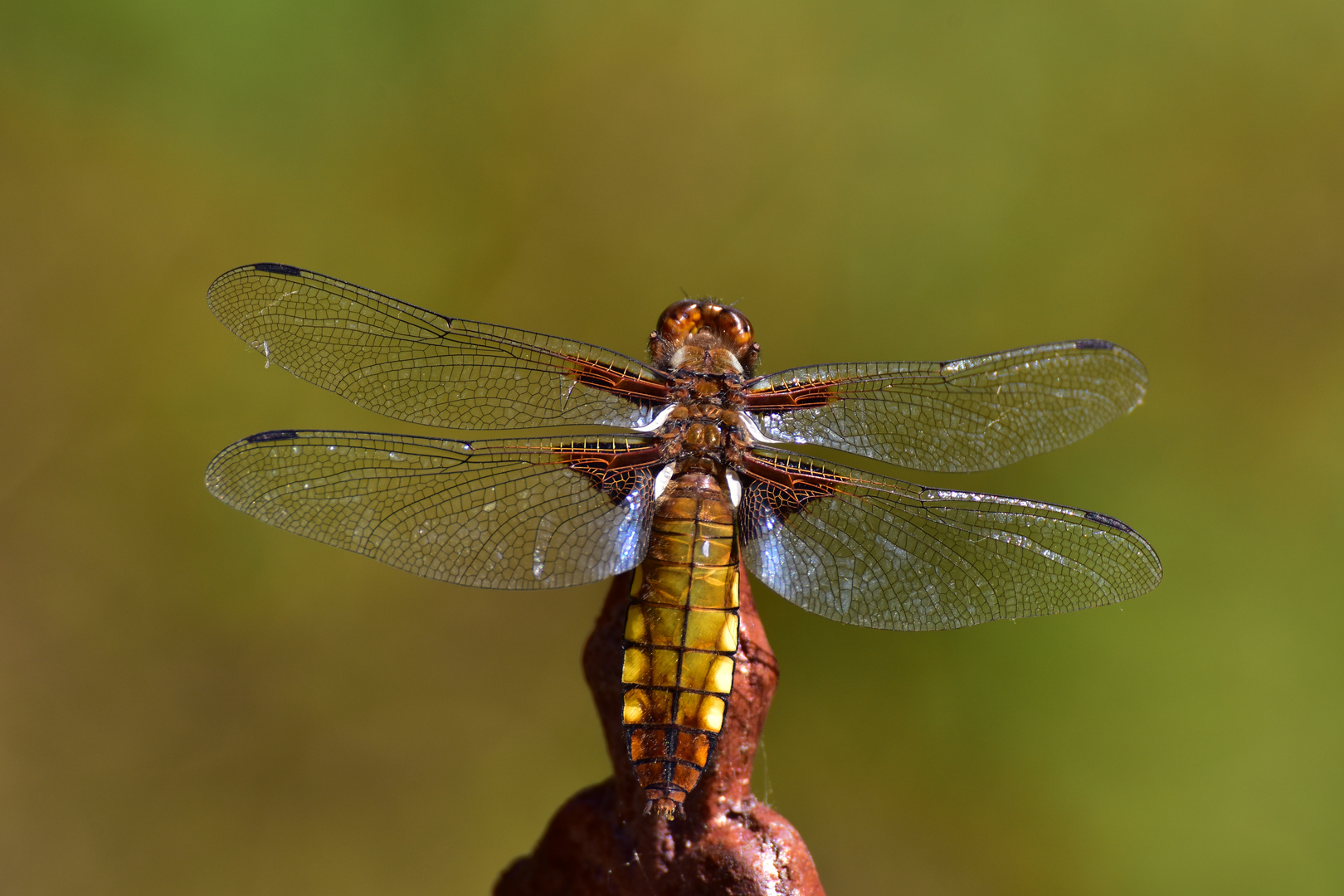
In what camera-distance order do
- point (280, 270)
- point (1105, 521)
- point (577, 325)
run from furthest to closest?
point (577, 325), point (280, 270), point (1105, 521)

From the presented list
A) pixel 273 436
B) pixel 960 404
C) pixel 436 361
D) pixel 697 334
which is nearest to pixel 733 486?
pixel 697 334

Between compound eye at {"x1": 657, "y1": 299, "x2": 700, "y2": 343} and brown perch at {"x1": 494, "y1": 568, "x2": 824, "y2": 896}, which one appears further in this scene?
compound eye at {"x1": 657, "y1": 299, "x2": 700, "y2": 343}

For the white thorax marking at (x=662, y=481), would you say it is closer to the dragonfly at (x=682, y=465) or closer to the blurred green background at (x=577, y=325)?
the dragonfly at (x=682, y=465)

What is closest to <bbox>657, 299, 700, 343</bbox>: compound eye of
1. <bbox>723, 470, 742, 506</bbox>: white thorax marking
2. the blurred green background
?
<bbox>723, 470, 742, 506</bbox>: white thorax marking

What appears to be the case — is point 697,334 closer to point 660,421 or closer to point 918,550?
point 660,421

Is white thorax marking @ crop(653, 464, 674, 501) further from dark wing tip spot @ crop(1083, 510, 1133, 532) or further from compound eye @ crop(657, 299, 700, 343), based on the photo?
dark wing tip spot @ crop(1083, 510, 1133, 532)

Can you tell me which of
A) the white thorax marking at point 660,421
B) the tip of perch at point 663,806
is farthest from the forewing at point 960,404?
the tip of perch at point 663,806
